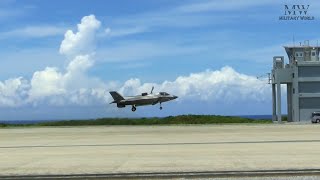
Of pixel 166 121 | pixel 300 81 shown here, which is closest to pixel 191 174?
pixel 166 121

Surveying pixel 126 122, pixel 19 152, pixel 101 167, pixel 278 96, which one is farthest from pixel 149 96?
pixel 101 167

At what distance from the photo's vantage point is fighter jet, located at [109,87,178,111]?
9912 centimetres

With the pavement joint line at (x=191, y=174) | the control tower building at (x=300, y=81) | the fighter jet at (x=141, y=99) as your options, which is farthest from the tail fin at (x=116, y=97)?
the pavement joint line at (x=191, y=174)

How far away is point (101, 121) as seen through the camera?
92.4 metres

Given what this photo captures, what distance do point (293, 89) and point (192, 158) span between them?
2958 inches

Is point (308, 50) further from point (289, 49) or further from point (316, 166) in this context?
point (316, 166)

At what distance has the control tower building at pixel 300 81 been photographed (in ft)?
309

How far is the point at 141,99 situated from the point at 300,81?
87.0 ft

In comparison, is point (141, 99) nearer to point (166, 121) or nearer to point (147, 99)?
point (147, 99)

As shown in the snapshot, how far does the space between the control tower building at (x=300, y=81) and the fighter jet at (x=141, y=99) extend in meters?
18.1

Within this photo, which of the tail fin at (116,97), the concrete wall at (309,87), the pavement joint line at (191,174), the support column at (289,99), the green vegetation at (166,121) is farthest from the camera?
the tail fin at (116,97)

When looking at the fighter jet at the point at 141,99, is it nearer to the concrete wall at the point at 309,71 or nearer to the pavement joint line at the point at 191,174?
the concrete wall at the point at 309,71

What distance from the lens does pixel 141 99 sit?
327 feet

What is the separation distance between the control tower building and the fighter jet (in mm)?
18094
